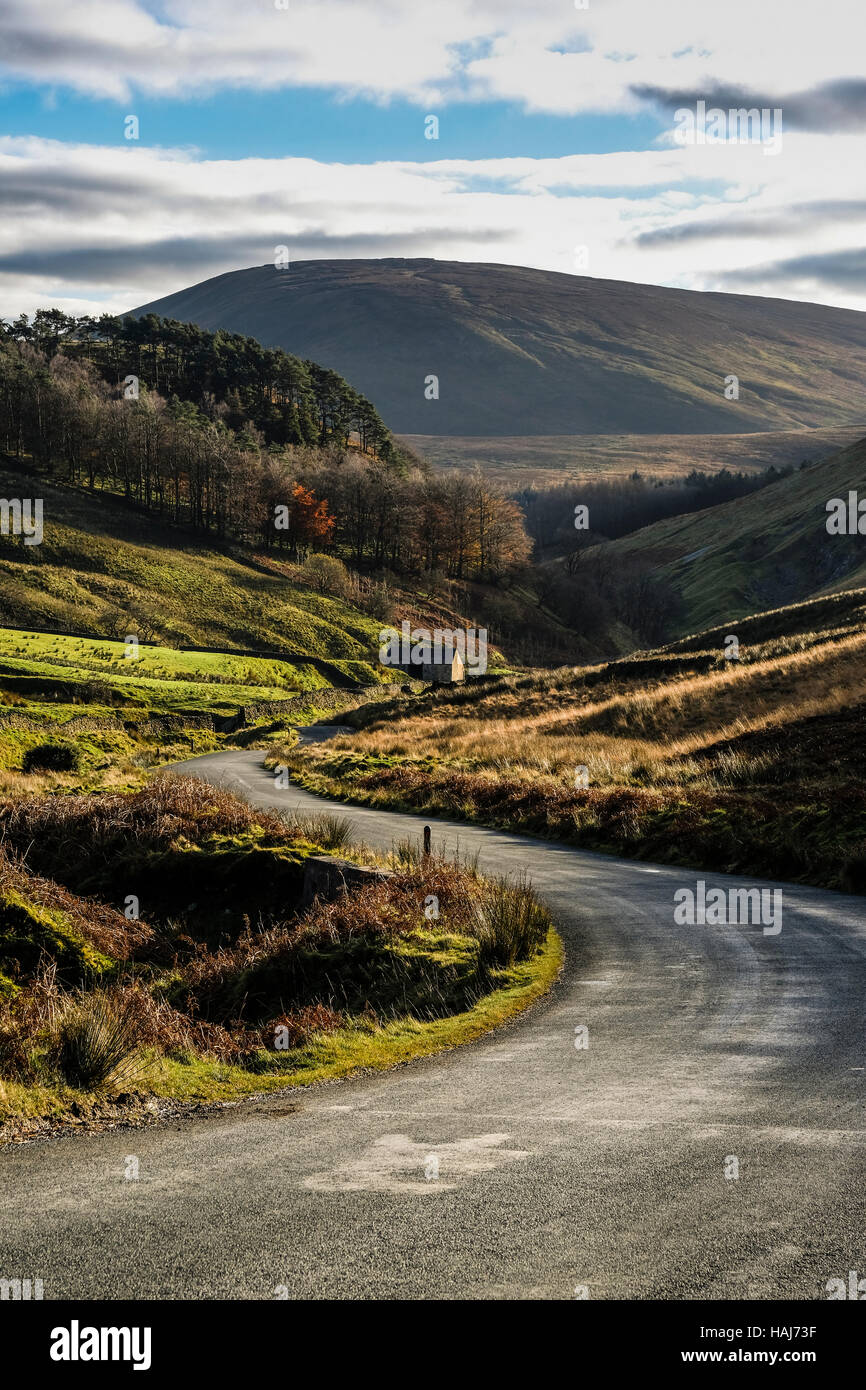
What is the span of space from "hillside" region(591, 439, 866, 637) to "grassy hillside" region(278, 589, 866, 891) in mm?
93426

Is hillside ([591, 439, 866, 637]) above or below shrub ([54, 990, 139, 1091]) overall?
above

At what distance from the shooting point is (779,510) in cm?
19050

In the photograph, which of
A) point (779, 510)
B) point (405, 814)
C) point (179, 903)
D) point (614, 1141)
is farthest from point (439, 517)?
point (614, 1141)

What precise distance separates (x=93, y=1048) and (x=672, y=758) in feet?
92.7

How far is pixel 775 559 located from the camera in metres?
171

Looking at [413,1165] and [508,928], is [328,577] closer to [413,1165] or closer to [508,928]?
[508,928]

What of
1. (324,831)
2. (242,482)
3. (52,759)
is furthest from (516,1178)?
(242,482)

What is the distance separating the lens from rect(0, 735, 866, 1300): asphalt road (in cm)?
571

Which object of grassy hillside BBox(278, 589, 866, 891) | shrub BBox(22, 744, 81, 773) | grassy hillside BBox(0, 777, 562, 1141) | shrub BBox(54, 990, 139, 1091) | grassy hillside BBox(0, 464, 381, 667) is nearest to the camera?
shrub BBox(54, 990, 139, 1091)

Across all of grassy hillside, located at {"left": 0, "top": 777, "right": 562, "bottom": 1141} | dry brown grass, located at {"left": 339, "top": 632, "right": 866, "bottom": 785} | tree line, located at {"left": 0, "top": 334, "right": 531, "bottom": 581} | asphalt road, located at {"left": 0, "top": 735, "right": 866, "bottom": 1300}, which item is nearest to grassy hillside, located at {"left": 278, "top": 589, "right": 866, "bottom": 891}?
dry brown grass, located at {"left": 339, "top": 632, "right": 866, "bottom": 785}

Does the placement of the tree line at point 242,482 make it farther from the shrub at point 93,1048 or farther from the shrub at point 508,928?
the shrub at point 93,1048

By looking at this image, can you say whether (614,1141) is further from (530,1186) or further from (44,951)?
(44,951)

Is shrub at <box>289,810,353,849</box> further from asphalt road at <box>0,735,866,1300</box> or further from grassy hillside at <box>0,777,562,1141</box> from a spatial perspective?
asphalt road at <box>0,735,866,1300</box>
